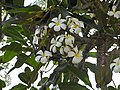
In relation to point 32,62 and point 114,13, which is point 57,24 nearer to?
point 114,13

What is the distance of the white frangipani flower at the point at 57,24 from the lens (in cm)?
57

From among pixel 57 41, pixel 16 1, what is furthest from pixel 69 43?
pixel 16 1

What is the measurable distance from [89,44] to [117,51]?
58mm

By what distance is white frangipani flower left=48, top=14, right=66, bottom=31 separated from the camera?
0.57m

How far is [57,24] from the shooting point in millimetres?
566

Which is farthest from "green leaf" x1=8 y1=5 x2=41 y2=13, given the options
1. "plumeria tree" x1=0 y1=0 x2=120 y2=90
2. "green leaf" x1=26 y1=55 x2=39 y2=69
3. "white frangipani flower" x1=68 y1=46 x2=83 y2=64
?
"green leaf" x1=26 y1=55 x2=39 y2=69

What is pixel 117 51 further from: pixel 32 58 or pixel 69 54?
pixel 32 58

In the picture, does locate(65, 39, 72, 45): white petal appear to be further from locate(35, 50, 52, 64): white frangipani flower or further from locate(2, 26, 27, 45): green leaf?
locate(2, 26, 27, 45): green leaf

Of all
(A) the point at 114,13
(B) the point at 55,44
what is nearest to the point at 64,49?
(B) the point at 55,44

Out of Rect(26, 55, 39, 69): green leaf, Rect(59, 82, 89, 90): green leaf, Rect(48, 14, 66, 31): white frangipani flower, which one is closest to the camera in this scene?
Rect(48, 14, 66, 31): white frangipani flower

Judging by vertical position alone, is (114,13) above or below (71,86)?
above

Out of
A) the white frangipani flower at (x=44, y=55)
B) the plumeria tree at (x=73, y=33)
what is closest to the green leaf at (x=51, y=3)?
the plumeria tree at (x=73, y=33)

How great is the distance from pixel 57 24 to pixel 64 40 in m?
0.05

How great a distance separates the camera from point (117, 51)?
0.60 metres
